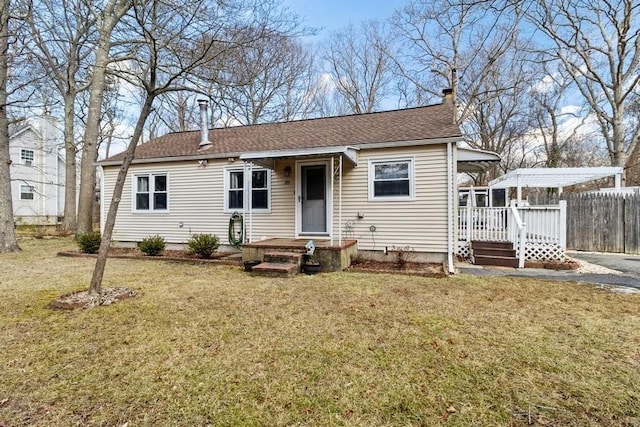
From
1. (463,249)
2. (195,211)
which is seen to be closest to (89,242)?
(195,211)

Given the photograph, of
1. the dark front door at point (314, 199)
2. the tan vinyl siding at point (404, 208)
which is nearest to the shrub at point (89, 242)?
the dark front door at point (314, 199)

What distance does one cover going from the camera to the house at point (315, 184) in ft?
25.6

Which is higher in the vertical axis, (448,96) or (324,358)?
(448,96)

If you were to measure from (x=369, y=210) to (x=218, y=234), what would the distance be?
4.43m

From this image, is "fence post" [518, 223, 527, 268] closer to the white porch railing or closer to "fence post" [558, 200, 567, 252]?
the white porch railing

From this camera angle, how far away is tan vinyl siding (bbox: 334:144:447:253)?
25.4 ft

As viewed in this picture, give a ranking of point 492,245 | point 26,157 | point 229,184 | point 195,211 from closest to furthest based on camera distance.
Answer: point 492,245 < point 229,184 < point 195,211 < point 26,157

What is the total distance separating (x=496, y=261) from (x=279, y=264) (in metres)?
5.09

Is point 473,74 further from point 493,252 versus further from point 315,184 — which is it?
point 315,184

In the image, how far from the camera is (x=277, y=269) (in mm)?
6547

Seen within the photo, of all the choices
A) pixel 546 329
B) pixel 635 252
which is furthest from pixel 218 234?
pixel 635 252

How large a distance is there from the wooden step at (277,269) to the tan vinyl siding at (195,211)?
2.09 metres

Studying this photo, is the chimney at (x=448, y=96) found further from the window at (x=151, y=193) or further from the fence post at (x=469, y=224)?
the window at (x=151, y=193)

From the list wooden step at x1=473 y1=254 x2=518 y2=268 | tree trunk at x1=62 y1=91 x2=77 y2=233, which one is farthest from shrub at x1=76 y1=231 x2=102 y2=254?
wooden step at x1=473 y1=254 x2=518 y2=268
